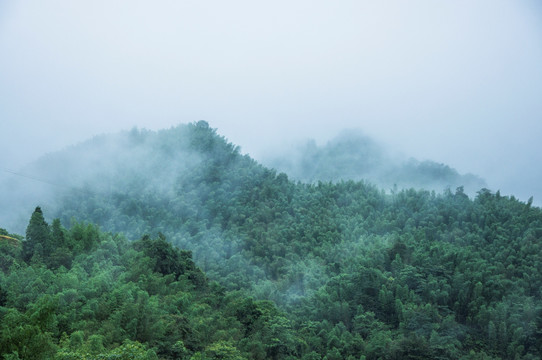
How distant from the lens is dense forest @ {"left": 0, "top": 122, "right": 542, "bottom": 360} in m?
15.9

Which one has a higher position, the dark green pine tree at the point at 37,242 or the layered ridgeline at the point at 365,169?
the layered ridgeline at the point at 365,169

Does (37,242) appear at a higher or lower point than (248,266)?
lower

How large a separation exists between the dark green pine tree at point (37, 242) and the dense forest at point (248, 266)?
4 cm

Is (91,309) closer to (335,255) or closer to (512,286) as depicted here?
(335,255)

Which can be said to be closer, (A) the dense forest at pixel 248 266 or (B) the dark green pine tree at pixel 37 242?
(A) the dense forest at pixel 248 266

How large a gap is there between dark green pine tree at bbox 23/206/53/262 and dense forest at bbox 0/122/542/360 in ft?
0.12

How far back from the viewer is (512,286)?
2327 cm

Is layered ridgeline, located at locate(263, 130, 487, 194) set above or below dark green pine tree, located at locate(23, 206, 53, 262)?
above

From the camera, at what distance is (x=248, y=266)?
87.1ft

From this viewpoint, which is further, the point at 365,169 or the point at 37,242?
the point at 365,169

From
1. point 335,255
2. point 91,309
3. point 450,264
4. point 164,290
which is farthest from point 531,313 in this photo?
point 91,309

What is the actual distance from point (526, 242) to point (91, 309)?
18.2 m

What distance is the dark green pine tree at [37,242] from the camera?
18.9 metres

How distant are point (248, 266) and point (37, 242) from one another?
382 inches
